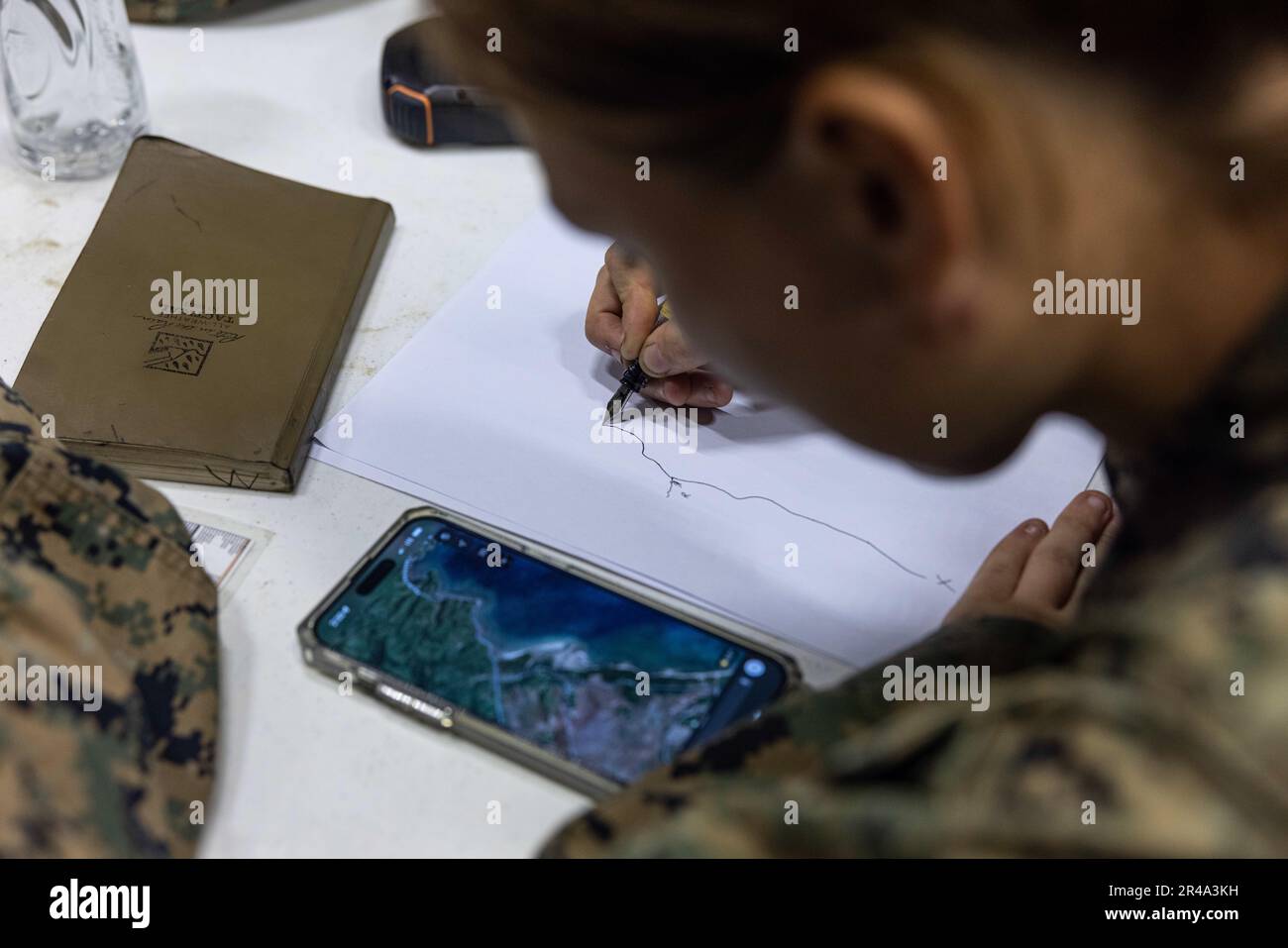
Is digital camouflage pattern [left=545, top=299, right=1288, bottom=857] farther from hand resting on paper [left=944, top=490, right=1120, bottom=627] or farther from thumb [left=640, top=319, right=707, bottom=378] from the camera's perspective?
thumb [left=640, top=319, right=707, bottom=378]

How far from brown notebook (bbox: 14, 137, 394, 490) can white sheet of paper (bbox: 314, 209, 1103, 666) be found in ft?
0.15

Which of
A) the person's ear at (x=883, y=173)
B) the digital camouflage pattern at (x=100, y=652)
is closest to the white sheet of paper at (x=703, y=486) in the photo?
the digital camouflage pattern at (x=100, y=652)

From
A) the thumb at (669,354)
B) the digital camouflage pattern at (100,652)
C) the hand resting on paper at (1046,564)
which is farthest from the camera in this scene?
the thumb at (669,354)

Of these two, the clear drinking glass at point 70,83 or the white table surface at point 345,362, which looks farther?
the clear drinking glass at point 70,83

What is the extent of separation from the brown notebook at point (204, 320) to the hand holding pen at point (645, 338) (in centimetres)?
17

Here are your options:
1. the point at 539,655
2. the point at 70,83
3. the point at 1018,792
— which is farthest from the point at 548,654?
the point at 70,83

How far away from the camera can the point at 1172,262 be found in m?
0.39

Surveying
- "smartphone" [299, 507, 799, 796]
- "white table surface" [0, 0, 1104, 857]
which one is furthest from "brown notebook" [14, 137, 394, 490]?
"smartphone" [299, 507, 799, 796]

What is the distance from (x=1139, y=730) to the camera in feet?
1.13

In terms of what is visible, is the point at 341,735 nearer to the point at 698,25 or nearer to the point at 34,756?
the point at 34,756

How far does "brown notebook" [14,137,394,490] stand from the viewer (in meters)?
0.68

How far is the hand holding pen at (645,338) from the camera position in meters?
0.73

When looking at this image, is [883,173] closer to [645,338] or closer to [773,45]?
[773,45]

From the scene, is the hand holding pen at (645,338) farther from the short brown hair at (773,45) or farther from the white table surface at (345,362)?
the short brown hair at (773,45)
